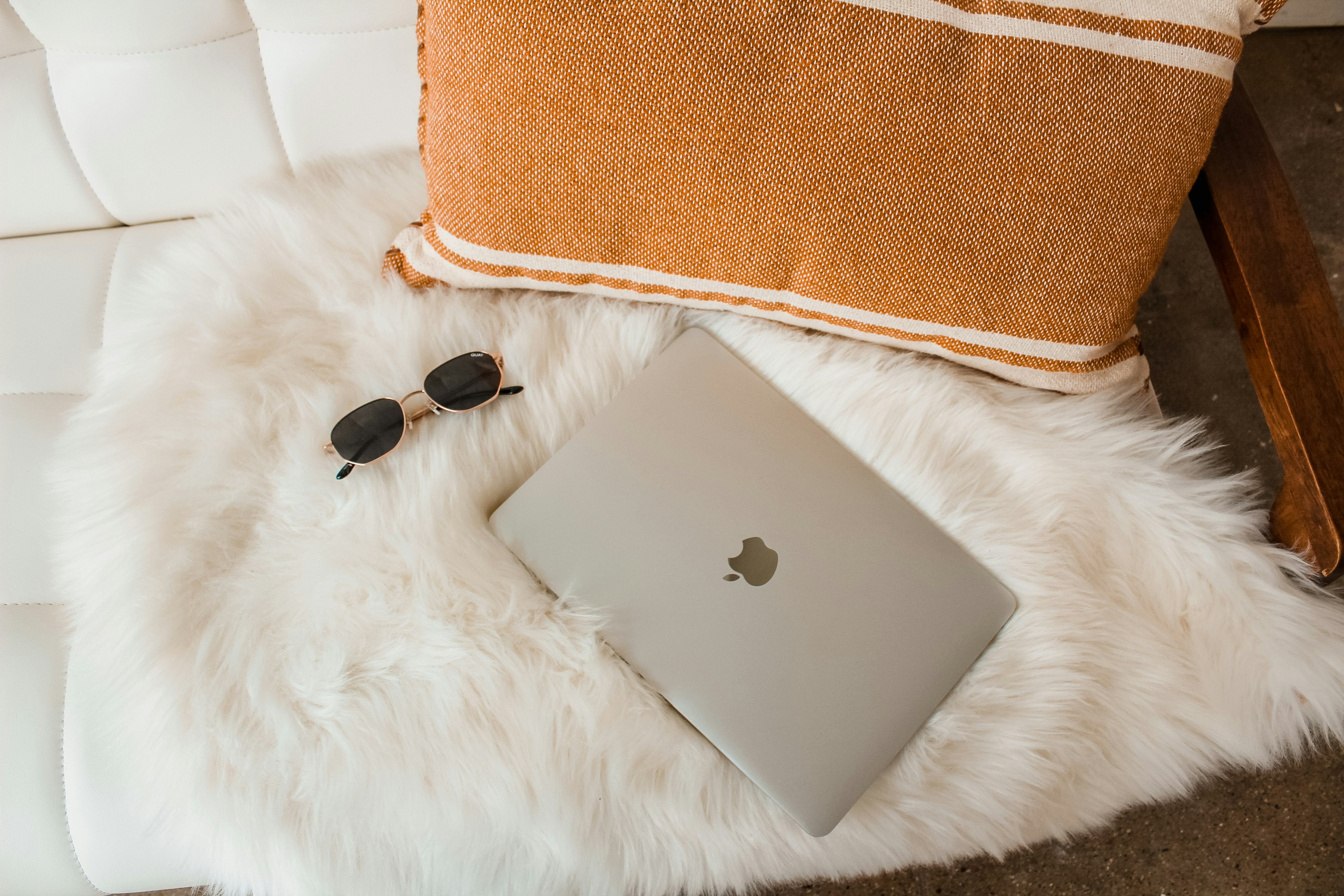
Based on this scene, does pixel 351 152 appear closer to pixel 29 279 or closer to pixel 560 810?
pixel 29 279

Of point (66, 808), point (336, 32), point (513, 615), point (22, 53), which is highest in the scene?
point (336, 32)

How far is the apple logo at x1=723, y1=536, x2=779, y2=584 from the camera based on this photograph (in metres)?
0.63

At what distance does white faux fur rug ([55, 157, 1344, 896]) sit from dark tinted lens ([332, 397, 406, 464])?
0.07 ft

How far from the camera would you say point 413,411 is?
674mm

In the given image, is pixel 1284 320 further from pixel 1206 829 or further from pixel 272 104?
pixel 272 104

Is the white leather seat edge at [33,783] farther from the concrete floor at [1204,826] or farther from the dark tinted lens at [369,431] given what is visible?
the concrete floor at [1204,826]

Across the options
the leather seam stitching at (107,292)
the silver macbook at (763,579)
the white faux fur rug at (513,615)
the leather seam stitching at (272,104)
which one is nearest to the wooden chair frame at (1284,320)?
the white faux fur rug at (513,615)

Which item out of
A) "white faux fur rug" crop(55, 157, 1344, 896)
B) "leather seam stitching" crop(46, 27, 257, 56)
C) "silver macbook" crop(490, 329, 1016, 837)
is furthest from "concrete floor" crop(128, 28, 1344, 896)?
"leather seam stitching" crop(46, 27, 257, 56)

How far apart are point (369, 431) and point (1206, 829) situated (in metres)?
1.21

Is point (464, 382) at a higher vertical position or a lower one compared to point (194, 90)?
lower

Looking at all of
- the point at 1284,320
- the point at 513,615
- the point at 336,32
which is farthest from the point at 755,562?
the point at 336,32

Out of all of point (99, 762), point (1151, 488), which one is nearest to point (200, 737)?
point (99, 762)

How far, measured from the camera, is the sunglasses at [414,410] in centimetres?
64

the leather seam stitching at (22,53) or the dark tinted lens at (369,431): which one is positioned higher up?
the leather seam stitching at (22,53)
